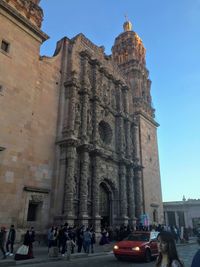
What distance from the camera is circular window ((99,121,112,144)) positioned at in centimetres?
2611

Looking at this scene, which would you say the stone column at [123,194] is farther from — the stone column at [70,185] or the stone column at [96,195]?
the stone column at [70,185]

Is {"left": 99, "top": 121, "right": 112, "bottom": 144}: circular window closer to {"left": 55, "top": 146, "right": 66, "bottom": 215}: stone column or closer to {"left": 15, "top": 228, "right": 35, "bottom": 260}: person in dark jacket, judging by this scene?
{"left": 55, "top": 146, "right": 66, "bottom": 215}: stone column

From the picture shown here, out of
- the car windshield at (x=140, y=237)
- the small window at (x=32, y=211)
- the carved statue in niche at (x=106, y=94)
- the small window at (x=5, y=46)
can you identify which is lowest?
the car windshield at (x=140, y=237)

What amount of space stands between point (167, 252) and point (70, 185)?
15686mm

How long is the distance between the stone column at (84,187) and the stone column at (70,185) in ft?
3.34

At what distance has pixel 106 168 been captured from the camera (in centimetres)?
2397

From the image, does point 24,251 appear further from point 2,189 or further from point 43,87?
point 43,87

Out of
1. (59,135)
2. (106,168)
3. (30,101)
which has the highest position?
(30,101)

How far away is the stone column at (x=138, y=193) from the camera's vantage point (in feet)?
86.7

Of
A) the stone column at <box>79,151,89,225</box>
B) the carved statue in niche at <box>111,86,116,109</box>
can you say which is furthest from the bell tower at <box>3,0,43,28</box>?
the carved statue in niche at <box>111,86,116,109</box>

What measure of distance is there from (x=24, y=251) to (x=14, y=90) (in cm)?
1029

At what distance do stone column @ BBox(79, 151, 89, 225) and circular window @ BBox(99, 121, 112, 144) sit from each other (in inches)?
210

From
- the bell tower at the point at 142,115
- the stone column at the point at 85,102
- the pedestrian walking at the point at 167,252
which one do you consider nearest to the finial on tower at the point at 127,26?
the bell tower at the point at 142,115

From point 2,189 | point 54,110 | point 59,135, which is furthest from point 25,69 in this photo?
point 2,189
